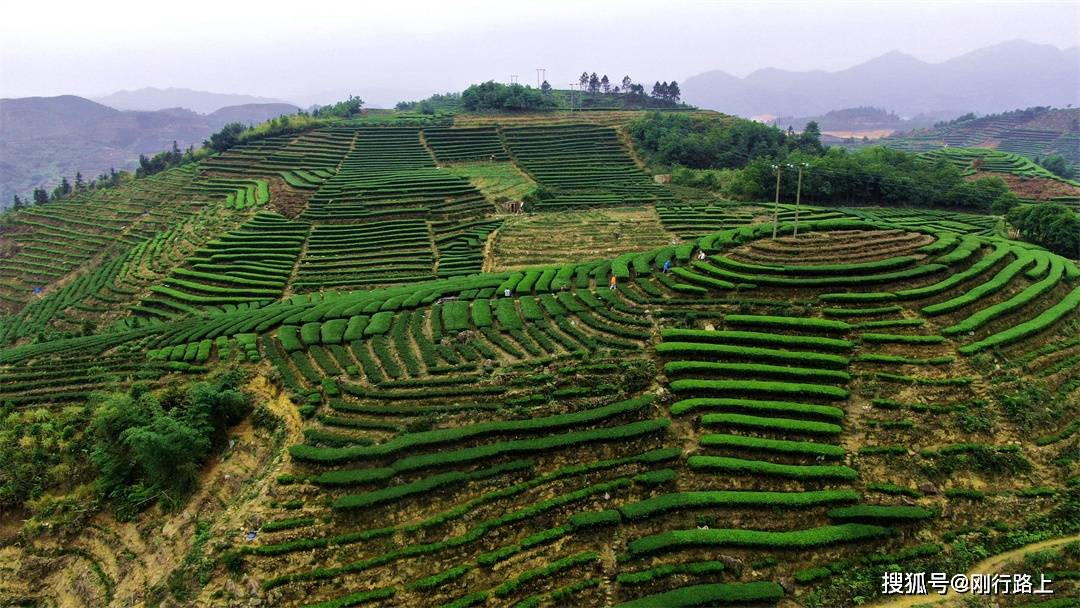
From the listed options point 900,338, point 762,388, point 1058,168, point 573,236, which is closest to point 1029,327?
point 900,338

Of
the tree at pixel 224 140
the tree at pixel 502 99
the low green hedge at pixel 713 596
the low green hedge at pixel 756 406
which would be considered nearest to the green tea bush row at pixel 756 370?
the low green hedge at pixel 756 406

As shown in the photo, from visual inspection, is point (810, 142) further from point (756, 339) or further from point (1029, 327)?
point (756, 339)

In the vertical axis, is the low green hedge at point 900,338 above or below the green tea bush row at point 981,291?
below

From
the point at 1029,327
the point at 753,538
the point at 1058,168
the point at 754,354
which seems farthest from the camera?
the point at 1058,168

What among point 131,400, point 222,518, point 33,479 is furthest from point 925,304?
point 33,479

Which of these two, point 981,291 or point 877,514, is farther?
point 981,291

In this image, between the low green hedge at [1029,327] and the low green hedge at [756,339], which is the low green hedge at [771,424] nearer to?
the low green hedge at [756,339]

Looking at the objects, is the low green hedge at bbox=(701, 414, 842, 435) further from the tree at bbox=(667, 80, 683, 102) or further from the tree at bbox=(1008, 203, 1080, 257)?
the tree at bbox=(667, 80, 683, 102)

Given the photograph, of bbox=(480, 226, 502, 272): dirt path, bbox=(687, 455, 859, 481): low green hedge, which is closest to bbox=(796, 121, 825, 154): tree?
bbox=(480, 226, 502, 272): dirt path

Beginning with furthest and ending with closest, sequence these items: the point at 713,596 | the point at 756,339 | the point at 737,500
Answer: the point at 756,339 < the point at 737,500 < the point at 713,596
